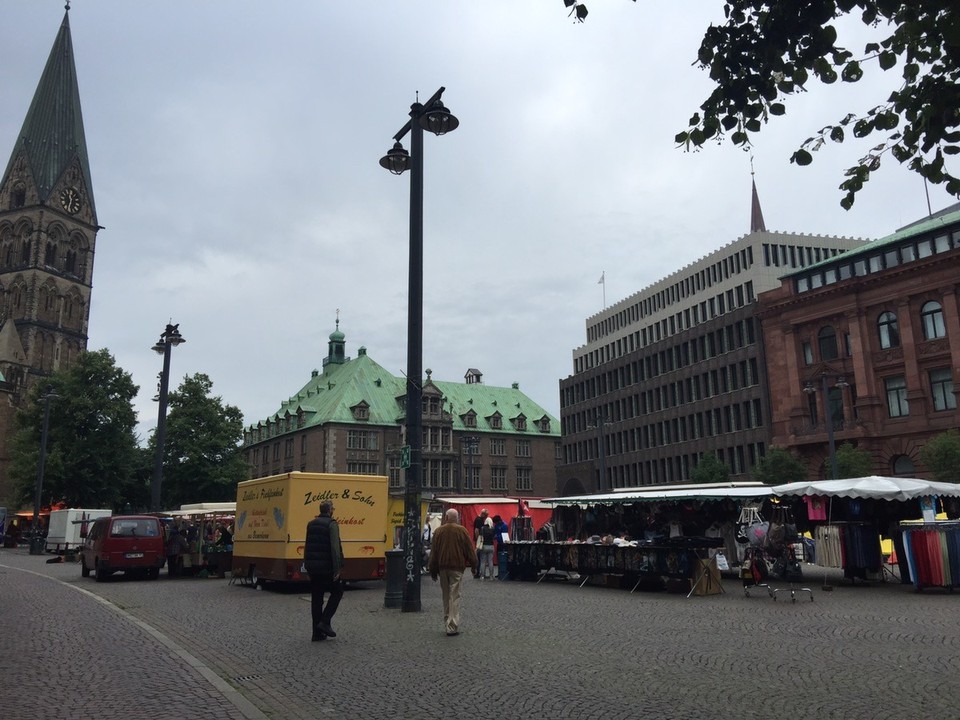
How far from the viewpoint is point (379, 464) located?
314 feet

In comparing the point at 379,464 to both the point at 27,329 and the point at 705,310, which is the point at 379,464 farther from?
the point at 27,329

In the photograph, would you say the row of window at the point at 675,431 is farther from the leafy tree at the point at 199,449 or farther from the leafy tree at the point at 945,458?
the leafy tree at the point at 199,449

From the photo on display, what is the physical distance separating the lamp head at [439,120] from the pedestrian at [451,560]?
7447 mm

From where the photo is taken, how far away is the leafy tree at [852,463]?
158ft

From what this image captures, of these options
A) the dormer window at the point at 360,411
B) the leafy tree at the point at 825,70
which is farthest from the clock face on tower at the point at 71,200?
the leafy tree at the point at 825,70

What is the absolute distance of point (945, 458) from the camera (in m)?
42.7

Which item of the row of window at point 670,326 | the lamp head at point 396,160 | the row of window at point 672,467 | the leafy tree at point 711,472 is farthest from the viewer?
the row of window at point 670,326

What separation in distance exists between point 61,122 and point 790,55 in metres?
122

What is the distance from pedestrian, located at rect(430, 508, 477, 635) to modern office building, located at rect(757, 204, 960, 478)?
4090 centimetres

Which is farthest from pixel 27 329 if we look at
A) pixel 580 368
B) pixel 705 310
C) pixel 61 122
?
pixel 705 310

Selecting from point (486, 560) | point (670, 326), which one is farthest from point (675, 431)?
point (486, 560)

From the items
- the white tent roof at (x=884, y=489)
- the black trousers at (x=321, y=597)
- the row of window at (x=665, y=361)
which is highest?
the row of window at (x=665, y=361)

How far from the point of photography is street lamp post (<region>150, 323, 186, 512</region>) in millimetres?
29466

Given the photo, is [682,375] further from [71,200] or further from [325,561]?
[71,200]
